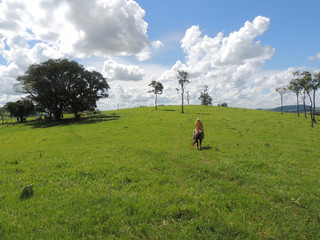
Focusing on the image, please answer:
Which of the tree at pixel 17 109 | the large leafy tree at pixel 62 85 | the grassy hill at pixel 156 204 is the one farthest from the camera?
the tree at pixel 17 109

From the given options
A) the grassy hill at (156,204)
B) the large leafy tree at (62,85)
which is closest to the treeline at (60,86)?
the large leafy tree at (62,85)

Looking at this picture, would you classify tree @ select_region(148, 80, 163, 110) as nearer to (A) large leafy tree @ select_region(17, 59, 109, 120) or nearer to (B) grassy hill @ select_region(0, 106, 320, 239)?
(A) large leafy tree @ select_region(17, 59, 109, 120)

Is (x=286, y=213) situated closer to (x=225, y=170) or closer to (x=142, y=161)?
(x=225, y=170)

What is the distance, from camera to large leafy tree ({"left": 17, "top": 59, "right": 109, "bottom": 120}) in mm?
50875

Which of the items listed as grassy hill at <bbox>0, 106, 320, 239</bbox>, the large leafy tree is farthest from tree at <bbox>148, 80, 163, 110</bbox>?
grassy hill at <bbox>0, 106, 320, 239</bbox>

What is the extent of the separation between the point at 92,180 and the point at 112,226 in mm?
3933

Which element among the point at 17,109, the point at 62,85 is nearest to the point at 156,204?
the point at 62,85

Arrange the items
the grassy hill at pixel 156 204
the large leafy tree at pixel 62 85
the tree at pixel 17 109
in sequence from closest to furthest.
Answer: the grassy hill at pixel 156 204, the large leafy tree at pixel 62 85, the tree at pixel 17 109

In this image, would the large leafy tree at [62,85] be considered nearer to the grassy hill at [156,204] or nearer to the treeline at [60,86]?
the treeline at [60,86]

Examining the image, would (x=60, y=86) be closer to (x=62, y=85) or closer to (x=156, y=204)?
(x=62, y=85)

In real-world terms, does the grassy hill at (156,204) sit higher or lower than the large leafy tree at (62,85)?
lower

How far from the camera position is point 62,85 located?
54.0 metres

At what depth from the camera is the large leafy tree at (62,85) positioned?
50875 mm

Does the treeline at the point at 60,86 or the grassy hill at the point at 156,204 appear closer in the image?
the grassy hill at the point at 156,204
